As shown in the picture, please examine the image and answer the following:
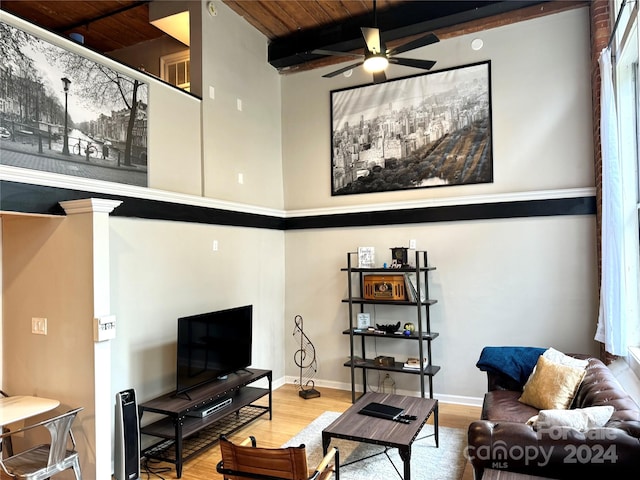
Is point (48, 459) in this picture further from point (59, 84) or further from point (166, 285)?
point (59, 84)

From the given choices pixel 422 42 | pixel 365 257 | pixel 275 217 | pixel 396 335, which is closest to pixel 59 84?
pixel 422 42

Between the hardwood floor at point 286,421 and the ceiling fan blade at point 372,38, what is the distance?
347 centimetres

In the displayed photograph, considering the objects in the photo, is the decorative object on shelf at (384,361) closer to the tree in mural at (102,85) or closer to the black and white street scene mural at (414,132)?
the black and white street scene mural at (414,132)

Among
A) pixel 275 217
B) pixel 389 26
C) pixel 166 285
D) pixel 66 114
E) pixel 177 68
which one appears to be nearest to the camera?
pixel 66 114

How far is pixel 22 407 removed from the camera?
294 centimetres

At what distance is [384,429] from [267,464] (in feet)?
3.99

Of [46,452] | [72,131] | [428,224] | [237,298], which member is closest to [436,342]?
[428,224]

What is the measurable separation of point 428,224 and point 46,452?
4.21 metres

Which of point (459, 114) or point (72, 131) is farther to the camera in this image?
point (459, 114)

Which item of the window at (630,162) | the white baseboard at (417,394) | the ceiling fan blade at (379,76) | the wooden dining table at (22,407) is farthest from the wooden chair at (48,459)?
the window at (630,162)

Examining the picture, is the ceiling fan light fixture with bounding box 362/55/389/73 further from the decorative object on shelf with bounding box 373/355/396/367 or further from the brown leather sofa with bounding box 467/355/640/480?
the decorative object on shelf with bounding box 373/355/396/367

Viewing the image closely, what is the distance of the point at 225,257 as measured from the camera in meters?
4.90

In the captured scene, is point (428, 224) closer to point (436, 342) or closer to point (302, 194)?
point (436, 342)

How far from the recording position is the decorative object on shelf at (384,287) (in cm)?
496
